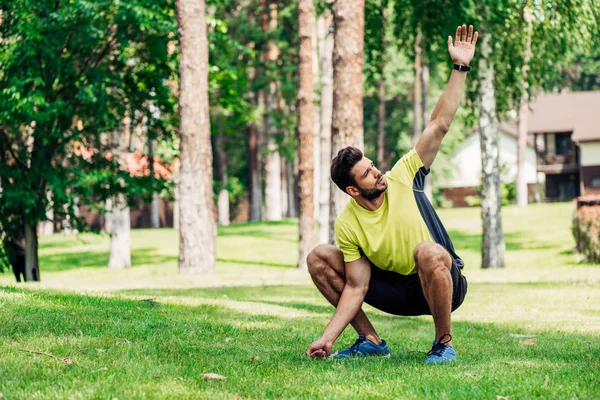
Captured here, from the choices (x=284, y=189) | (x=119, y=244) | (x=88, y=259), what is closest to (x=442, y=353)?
(x=119, y=244)

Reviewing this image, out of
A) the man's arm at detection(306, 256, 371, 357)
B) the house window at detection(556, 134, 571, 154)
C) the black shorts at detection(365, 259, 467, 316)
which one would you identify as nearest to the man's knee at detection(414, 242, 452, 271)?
the black shorts at detection(365, 259, 467, 316)

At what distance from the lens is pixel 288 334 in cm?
795

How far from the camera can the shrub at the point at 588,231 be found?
2241 cm

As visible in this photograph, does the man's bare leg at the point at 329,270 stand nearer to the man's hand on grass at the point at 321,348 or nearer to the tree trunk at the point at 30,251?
the man's hand on grass at the point at 321,348

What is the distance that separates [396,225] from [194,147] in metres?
12.4

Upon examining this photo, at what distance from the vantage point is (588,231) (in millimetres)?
22734

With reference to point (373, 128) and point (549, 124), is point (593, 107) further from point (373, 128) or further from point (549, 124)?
point (373, 128)

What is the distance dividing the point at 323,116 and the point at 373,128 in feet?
119

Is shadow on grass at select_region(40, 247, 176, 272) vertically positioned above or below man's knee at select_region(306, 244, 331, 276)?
below

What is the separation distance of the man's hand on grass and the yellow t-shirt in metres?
0.62

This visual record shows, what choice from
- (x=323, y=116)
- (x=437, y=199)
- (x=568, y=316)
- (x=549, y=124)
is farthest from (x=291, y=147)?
(x=568, y=316)

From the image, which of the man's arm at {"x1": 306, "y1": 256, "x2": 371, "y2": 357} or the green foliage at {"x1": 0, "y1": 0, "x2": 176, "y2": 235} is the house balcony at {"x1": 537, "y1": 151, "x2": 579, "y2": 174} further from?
the man's arm at {"x1": 306, "y1": 256, "x2": 371, "y2": 357}

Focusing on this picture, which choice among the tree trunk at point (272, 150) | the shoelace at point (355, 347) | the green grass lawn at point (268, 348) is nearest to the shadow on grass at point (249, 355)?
the green grass lawn at point (268, 348)

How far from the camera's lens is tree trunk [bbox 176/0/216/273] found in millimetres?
17797
